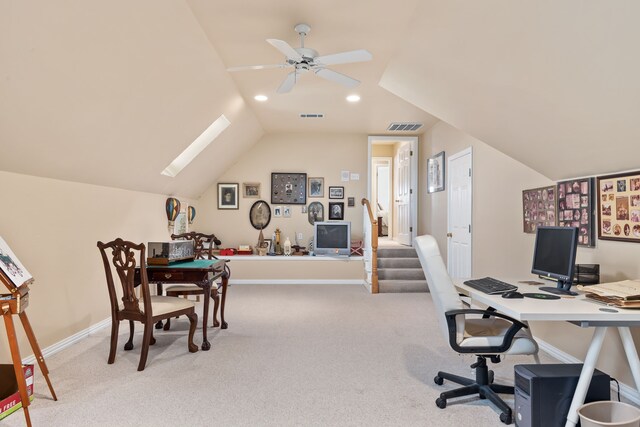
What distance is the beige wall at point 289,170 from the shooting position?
24.3 feet

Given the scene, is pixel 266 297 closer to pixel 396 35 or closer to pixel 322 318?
pixel 322 318

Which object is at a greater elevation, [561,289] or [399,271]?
[561,289]

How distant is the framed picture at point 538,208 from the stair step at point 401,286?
2650mm

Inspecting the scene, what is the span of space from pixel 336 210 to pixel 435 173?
2003mm

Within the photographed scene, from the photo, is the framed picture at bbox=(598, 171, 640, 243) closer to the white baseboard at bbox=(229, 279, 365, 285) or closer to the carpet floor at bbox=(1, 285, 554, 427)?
the carpet floor at bbox=(1, 285, 554, 427)

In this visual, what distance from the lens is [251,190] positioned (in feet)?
24.3

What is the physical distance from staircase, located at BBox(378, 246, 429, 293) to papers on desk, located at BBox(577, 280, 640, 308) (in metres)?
3.93

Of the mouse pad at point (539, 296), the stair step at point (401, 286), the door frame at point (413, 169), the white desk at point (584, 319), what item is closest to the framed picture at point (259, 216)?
the door frame at point (413, 169)

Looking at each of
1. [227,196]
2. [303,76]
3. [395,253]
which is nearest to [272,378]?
[303,76]

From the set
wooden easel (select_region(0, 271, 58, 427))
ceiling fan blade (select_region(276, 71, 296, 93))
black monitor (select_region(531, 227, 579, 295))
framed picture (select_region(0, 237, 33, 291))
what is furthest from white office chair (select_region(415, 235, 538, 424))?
framed picture (select_region(0, 237, 33, 291))

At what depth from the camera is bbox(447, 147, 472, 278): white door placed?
5113 mm

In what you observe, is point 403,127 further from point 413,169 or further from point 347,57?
point 347,57

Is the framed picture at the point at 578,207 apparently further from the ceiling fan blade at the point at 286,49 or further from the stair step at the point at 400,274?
A: the stair step at the point at 400,274

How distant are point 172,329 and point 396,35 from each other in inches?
147
